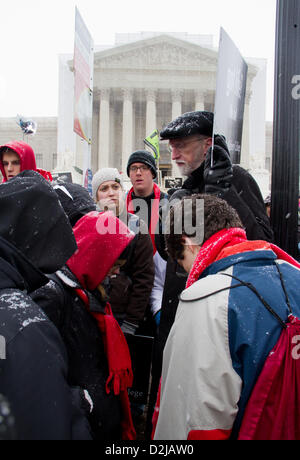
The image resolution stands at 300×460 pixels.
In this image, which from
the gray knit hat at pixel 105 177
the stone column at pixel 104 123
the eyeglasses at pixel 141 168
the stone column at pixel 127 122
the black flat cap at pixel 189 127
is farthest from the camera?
the stone column at pixel 104 123

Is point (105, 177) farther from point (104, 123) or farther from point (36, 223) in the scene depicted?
point (104, 123)

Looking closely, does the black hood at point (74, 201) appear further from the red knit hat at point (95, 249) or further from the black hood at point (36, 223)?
the black hood at point (36, 223)

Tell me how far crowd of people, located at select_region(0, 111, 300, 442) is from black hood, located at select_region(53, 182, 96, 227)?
516 millimetres

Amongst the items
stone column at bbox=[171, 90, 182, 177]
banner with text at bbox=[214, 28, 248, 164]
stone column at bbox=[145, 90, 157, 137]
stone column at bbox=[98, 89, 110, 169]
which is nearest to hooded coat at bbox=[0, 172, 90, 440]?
banner with text at bbox=[214, 28, 248, 164]

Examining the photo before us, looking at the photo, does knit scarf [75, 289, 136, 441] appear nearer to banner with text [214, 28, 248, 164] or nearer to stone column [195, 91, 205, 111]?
banner with text [214, 28, 248, 164]

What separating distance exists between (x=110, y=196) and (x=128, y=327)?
126cm

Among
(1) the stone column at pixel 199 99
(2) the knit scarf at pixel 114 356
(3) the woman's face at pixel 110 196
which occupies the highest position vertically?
(1) the stone column at pixel 199 99

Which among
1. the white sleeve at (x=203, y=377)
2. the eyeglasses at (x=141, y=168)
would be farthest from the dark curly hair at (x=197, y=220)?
the eyeglasses at (x=141, y=168)

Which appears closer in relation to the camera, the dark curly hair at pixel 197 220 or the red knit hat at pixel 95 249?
the dark curly hair at pixel 197 220

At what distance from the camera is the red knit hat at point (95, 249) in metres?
1.78

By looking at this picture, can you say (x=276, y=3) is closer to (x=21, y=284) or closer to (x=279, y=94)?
(x=279, y=94)

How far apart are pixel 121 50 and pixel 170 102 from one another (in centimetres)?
718

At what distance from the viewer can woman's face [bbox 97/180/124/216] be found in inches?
127

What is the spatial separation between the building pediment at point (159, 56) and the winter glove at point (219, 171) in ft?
127
